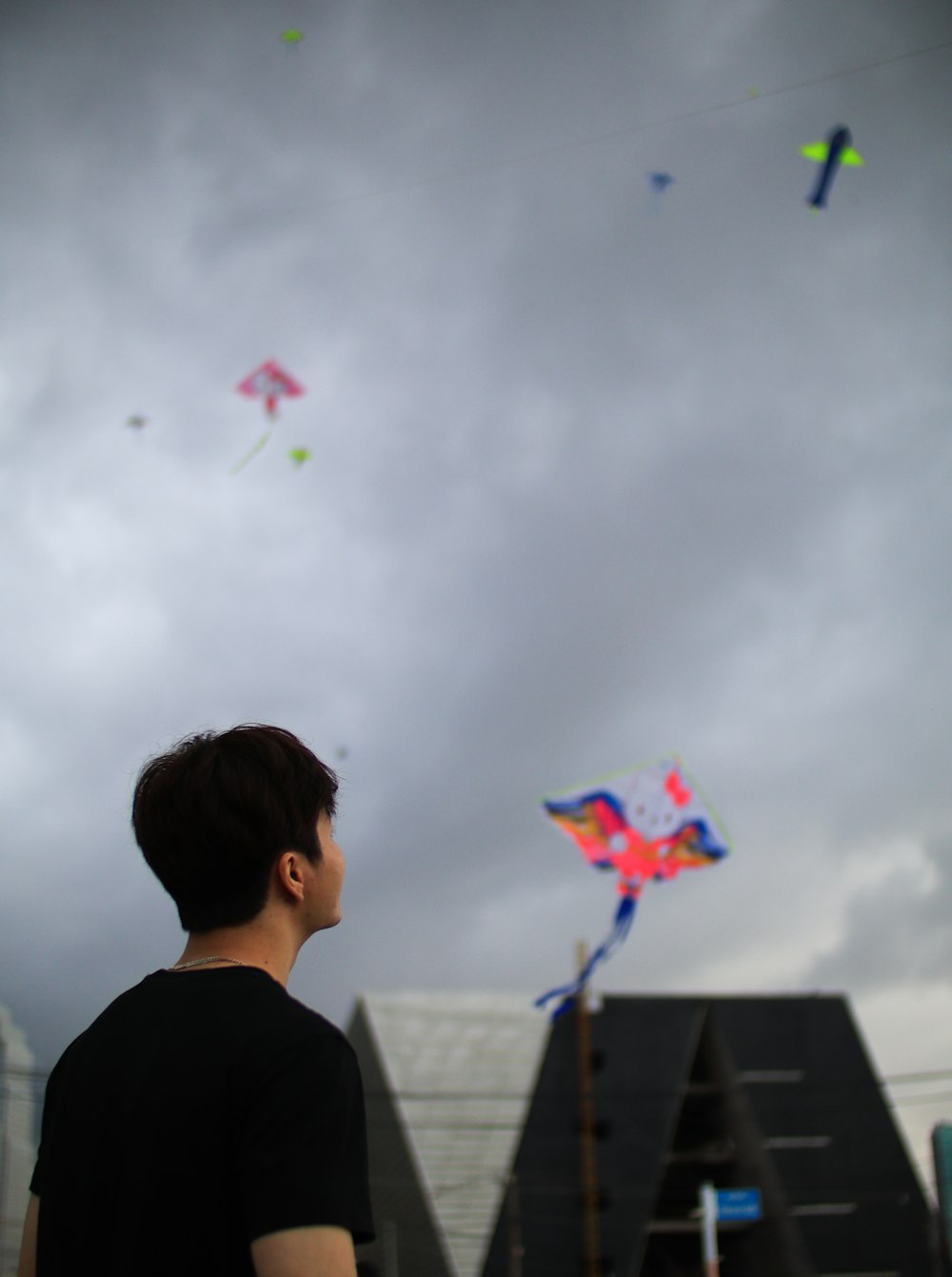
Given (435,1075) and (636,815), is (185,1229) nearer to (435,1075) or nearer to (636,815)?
(636,815)

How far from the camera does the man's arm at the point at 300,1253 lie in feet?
3.17

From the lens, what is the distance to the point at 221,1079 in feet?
3.43

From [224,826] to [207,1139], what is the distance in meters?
0.29

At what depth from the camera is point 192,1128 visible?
104 centimetres

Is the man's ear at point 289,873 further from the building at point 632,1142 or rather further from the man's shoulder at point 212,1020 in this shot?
the building at point 632,1142

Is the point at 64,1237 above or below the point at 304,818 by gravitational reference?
below

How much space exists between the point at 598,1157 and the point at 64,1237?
22.5m

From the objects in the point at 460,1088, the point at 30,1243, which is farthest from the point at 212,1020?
the point at 460,1088

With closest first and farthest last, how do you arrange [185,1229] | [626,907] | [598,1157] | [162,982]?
[185,1229]
[162,982]
[626,907]
[598,1157]

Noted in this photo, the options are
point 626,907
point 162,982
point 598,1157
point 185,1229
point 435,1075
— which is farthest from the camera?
point 435,1075

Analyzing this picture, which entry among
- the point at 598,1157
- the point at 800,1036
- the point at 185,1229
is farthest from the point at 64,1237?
the point at 800,1036


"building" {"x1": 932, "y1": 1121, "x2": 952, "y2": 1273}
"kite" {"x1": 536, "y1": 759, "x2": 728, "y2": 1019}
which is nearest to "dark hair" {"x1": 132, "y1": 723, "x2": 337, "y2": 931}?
"kite" {"x1": 536, "y1": 759, "x2": 728, "y2": 1019}

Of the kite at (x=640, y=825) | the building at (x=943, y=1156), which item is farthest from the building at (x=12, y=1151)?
the building at (x=943, y=1156)

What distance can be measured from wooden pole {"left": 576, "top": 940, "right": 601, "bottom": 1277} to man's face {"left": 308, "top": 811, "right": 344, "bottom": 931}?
1993cm
